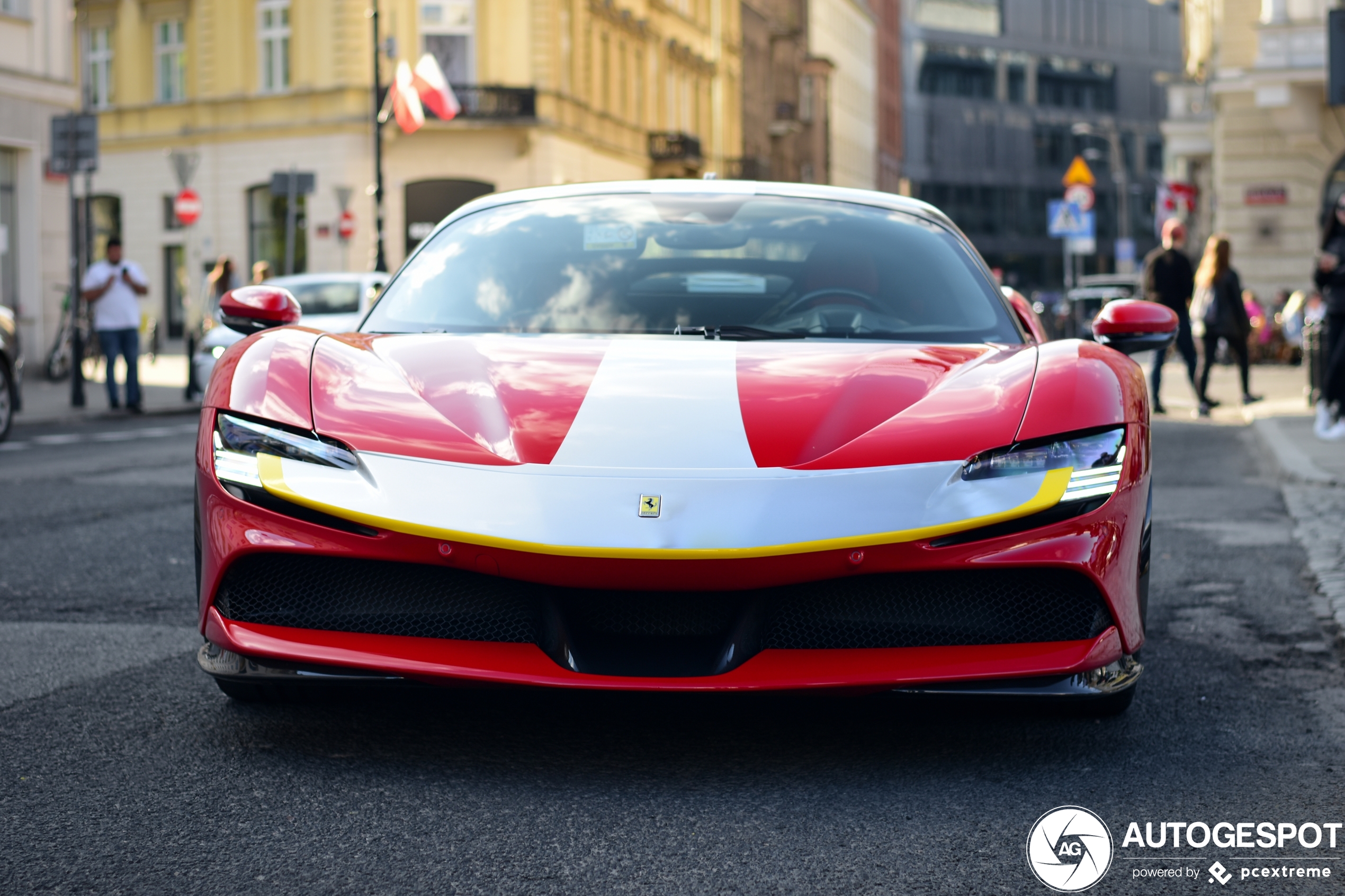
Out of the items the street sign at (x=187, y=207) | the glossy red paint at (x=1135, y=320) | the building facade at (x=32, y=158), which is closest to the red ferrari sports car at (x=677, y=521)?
the glossy red paint at (x=1135, y=320)

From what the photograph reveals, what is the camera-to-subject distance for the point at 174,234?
42.0 metres

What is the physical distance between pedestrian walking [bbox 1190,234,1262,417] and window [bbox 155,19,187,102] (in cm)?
2926

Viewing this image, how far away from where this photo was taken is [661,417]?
12.3 feet

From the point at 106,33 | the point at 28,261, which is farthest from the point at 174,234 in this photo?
the point at 28,261

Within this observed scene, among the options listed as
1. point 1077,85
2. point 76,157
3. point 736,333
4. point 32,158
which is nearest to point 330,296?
point 76,157

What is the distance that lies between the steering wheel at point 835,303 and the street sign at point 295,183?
20.7 meters

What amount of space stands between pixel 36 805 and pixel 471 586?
0.88 meters

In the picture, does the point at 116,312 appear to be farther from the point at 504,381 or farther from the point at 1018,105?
the point at 1018,105

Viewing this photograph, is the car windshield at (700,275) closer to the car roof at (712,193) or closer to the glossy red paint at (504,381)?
the car roof at (712,193)

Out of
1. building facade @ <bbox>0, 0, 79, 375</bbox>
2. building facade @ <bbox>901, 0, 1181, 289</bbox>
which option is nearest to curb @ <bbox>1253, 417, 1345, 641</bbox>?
building facade @ <bbox>0, 0, 79, 375</bbox>

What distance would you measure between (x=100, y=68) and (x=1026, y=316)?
4160cm

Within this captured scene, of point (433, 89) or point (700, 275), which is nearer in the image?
point (700, 275)

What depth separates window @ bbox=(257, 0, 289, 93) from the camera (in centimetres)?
3981

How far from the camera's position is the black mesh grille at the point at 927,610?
11.5 feet
